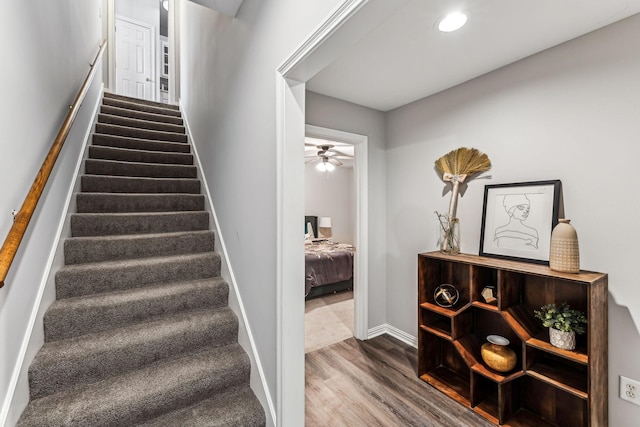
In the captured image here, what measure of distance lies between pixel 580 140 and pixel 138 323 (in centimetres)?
291

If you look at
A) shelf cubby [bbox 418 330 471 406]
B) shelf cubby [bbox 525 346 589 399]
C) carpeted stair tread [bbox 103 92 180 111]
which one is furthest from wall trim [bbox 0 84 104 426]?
shelf cubby [bbox 525 346 589 399]

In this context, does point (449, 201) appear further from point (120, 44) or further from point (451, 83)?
point (120, 44)

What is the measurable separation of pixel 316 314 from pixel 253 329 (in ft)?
6.41

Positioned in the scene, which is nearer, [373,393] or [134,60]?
[373,393]

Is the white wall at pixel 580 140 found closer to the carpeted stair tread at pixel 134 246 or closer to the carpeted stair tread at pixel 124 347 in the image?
the carpeted stair tread at pixel 124 347

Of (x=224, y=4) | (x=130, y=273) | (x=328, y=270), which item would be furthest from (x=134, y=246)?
(x=328, y=270)

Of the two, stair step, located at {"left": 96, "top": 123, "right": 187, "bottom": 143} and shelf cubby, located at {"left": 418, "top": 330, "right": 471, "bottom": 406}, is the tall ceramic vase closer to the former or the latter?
shelf cubby, located at {"left": 418, "top": 330, "right": 471, "bottom": 406}

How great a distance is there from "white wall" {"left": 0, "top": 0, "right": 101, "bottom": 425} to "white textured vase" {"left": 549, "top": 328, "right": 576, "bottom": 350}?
102 inches

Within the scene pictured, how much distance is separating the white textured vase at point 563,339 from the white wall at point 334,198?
520 cm

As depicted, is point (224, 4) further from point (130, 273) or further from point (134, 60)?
point (134, 60)

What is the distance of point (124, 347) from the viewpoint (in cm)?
155

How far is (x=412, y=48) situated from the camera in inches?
70.8

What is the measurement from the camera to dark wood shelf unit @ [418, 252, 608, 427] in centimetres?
147

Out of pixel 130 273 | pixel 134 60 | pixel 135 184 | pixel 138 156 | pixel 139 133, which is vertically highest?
pixel 134 60
